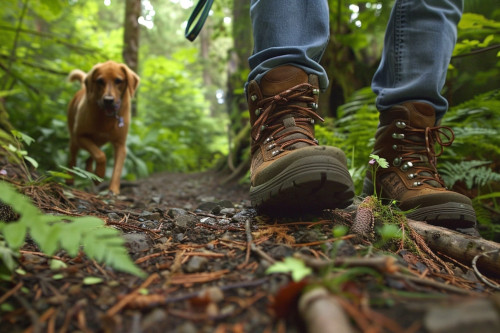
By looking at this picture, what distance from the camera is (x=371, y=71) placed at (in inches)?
188

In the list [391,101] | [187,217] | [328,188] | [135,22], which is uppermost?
[135,22]

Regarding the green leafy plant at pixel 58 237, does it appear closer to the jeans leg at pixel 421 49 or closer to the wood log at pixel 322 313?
the wood log at pixel 322 313

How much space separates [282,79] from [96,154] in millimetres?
3246

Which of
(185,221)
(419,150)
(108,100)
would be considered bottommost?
(185,221)

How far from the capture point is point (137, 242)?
4.49ft

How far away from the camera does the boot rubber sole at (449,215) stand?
1680 mm

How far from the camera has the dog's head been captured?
4.06 m

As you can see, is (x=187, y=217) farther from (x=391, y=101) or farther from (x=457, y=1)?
(x=457, y=1)

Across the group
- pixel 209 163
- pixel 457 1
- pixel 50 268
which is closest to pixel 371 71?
pixel 457 1

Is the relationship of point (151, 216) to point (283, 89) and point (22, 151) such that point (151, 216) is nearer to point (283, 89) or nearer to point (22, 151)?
point (283, 89)

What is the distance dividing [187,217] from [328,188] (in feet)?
2.70

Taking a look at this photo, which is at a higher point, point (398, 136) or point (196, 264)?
point (398, 136)

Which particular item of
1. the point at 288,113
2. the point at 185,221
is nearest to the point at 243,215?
the point at 185,221

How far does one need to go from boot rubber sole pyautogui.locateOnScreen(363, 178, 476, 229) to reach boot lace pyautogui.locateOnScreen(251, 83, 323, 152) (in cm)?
75
